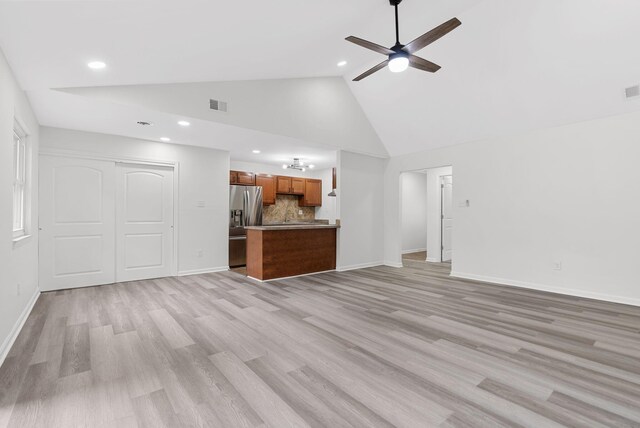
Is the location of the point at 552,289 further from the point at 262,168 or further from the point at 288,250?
the point at 262,168

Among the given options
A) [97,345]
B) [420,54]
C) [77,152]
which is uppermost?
[420,54]

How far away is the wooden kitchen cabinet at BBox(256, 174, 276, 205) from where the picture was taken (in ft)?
25.1

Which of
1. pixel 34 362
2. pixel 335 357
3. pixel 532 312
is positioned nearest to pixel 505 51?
pixel 532 312

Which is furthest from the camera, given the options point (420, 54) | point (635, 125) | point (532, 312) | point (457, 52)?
point (420, 54)

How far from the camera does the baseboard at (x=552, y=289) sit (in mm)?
4027

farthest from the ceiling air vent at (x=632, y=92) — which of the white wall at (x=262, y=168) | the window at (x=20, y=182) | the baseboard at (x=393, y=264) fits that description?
the window at (x=20, y=182)

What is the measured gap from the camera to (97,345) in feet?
8.87

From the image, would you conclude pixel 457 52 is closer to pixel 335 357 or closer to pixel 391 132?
pixel 391 132

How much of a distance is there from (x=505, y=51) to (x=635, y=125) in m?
1.91

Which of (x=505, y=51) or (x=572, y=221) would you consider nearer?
(x=505, y=51)

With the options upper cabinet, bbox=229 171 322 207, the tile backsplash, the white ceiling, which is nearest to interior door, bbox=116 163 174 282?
the white ceiling

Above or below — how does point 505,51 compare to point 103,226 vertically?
above

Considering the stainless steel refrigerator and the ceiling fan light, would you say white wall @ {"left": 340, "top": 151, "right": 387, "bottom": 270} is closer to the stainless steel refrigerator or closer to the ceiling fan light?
the stainless steel refrigerator

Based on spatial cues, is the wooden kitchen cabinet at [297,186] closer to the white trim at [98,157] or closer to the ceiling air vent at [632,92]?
the white trim at [98,157]
